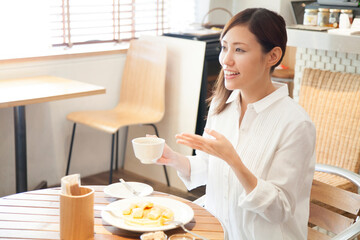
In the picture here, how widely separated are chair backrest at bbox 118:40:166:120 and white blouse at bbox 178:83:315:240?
6.76ft

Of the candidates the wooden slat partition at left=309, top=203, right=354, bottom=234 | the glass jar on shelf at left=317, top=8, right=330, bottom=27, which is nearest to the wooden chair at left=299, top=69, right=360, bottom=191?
the glass jar on shelf at left=317, top=8, right=330, bottom=27

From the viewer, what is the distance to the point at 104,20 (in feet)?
13.8

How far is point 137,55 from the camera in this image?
4.06m

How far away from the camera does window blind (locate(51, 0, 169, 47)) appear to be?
13.0 ft

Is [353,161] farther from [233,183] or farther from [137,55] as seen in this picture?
[137,55]

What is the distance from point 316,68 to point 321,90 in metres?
0.31

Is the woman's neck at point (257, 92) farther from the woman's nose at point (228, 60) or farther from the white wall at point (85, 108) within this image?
the white wall at point (85, 108)

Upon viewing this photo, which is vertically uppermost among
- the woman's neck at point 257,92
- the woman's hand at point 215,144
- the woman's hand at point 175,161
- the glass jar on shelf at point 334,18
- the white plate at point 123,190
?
the glass jar on shelf at point 334,18

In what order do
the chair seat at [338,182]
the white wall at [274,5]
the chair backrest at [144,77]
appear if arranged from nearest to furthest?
the chair seat at [338,182]
the chair backrest at [144,77]
the white wall at [274,5]

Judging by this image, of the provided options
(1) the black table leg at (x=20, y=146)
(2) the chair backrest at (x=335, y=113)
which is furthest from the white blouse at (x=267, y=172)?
(1) the black table leg at (x=20, y=146)

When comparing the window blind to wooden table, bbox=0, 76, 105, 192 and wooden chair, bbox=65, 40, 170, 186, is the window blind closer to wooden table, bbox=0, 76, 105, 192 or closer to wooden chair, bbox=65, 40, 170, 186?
wooden chair, bbox=65, 40, 170, 186

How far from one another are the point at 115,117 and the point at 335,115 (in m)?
1.55

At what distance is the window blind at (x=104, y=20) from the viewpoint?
3.95m

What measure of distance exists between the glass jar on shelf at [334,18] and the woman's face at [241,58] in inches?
72.8
